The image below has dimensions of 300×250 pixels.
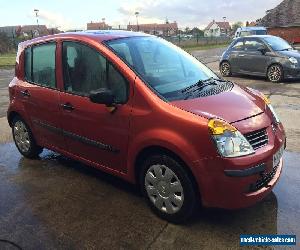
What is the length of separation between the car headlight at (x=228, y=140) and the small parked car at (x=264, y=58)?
32.8 feet

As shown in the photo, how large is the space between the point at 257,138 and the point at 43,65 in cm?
296

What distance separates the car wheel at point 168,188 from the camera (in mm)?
3525

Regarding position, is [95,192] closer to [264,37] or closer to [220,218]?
[220,218]

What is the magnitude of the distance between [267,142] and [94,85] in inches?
76.1

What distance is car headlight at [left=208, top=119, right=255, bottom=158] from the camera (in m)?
3.29

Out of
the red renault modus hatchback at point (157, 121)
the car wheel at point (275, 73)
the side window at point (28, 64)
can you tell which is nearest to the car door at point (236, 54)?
the car wheel at point (275, 73)

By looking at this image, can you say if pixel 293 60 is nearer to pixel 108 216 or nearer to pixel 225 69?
pixel 225 69

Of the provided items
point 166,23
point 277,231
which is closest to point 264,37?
point 277,231

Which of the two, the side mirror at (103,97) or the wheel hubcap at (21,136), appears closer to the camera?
the side mirror at (103,97)

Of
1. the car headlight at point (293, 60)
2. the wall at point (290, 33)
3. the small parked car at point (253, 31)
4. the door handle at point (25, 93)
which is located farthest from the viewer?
the wall at point (290, 33)

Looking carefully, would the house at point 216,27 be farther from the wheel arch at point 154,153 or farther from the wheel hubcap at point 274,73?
the wheel arch at point 154,153

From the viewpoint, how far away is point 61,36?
479cm

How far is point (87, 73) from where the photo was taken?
434cm

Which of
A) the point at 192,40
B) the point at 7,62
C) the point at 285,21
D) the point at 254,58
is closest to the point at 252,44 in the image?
the point at 254,58
